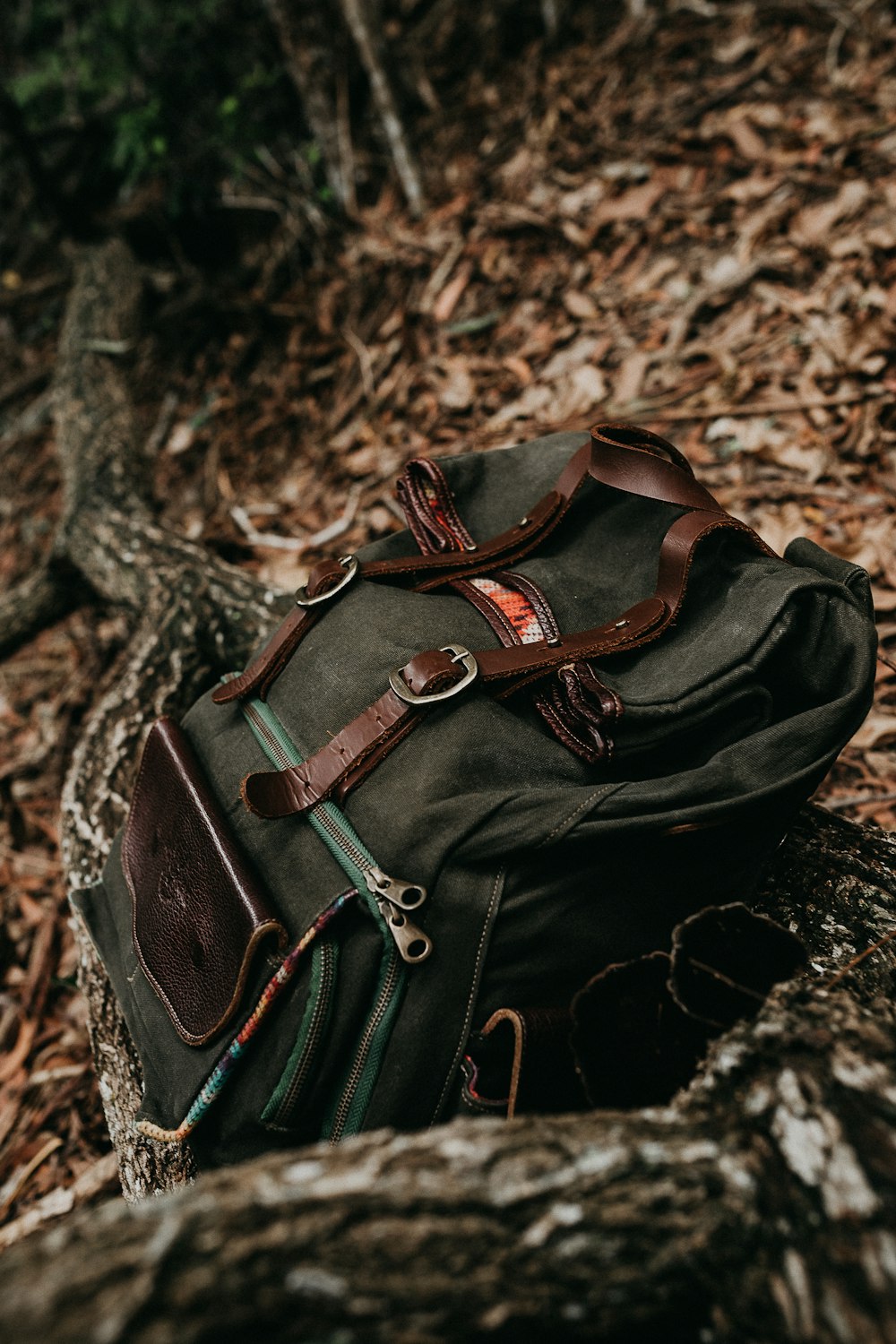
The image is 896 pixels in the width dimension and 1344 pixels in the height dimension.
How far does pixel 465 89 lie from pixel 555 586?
386 cm

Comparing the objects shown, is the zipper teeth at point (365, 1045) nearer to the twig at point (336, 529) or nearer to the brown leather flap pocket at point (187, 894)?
the brown leather flap pocket at point (187, 894)

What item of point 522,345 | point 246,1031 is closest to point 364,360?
point 522,345

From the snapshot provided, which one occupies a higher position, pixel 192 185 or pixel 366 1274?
pixel 192 185

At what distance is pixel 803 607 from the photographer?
1.36 m

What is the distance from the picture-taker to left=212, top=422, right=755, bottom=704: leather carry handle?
156 centimetres

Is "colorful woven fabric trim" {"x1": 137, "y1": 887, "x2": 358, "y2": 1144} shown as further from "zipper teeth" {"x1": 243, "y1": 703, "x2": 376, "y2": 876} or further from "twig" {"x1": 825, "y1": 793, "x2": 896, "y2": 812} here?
"twig" {"x1": 825, "y1": 793, "x2": 896, "y2": 812}

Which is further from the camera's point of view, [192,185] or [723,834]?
[192,185]

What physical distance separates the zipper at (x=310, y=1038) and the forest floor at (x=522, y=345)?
0.92 m

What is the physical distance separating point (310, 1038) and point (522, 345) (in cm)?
285

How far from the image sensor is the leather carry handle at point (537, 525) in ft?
5.12

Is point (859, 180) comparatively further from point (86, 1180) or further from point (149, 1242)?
point (86, 1180)

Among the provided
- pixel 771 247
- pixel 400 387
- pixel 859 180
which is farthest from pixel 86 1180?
pixel 859 180

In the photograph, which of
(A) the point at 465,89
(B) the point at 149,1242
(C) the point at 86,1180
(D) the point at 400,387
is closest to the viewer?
(B) the point at 149,1242

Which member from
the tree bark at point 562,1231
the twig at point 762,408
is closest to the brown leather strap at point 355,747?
the tree bark at point 562,1231
